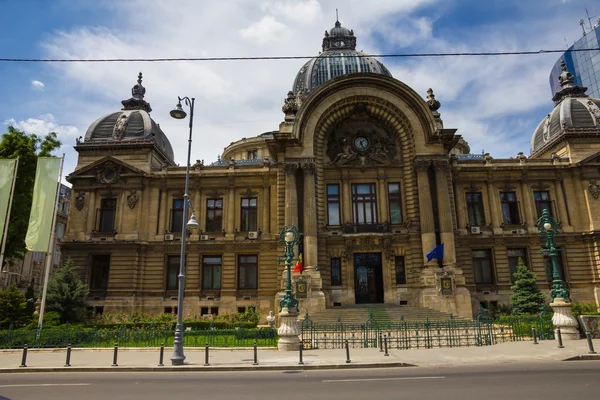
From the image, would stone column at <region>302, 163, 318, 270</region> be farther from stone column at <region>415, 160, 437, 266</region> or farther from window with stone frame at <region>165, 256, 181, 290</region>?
window with stone frame at <region>165, 256, 181, 290</region>

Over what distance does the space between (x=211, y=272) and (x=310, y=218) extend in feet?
33.5

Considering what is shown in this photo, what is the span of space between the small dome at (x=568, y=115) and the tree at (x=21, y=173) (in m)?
43.7

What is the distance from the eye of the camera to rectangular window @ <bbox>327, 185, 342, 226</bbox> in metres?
34.1

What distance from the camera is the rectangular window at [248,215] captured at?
36.3 m

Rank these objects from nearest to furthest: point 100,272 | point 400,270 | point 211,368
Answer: point 211,368
point 400,270
point 100,272

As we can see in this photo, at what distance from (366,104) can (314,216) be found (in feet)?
35.1

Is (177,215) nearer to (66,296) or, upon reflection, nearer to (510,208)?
(66,296)

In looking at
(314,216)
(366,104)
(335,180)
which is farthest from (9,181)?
(366,104)

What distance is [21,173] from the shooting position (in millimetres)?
30875

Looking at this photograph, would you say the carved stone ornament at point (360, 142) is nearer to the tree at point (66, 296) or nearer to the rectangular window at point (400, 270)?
the rectangular window at point (400, 270)

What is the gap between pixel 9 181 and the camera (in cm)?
2567

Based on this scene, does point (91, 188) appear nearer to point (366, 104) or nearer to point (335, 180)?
point (335, 180)

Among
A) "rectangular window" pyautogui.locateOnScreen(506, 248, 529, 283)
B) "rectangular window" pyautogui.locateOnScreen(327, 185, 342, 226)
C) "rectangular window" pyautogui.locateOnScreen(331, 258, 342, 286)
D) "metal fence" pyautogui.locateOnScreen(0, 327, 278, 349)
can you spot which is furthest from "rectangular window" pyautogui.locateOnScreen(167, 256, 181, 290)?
"rectangular window" pyautogui.locateOnScreen(506, 248, 529, 283)

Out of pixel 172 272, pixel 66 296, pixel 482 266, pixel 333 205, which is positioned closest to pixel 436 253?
pixel 482 266
